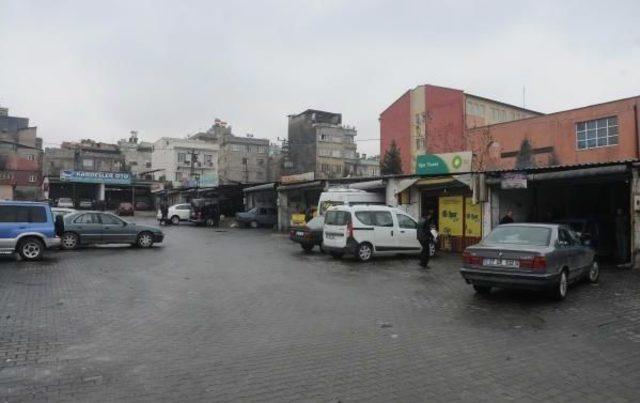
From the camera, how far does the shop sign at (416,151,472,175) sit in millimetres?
18906

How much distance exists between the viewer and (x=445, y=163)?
A: 19.6m

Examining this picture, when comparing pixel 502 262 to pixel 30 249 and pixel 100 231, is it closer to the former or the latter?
pixel 30 249

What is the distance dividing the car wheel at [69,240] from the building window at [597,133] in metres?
34.5

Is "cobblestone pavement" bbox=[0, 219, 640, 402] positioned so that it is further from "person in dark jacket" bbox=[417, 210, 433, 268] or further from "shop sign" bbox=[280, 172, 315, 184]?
"shop sign" bbox=[280, 172, 315, 184]

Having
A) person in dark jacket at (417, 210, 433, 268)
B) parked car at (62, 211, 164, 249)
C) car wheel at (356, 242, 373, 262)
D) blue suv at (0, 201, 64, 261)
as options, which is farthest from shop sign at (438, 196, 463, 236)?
blue suv at (0, 201, 64, 261)

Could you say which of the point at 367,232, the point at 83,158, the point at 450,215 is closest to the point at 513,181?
the point at 450,215

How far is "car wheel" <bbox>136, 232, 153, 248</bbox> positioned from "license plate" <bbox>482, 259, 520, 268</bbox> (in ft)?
46.8

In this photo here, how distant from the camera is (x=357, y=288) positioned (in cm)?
1089

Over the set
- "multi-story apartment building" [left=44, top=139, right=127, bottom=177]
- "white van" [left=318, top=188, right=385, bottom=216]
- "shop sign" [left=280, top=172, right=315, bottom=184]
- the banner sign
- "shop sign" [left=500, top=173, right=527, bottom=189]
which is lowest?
"white van" [left=318, top=188, right=385, bottom=216]

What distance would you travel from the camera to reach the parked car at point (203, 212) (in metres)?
37.4

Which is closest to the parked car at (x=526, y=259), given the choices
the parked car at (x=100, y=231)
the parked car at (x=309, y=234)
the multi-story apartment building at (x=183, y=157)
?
the parked car at (x=309, y=234)

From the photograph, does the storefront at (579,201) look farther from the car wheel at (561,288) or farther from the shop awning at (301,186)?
the shop awning at (301,186)

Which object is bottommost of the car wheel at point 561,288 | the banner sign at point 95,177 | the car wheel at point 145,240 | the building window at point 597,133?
the car wheel at point 561,288

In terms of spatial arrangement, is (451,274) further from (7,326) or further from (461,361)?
(7,326)
